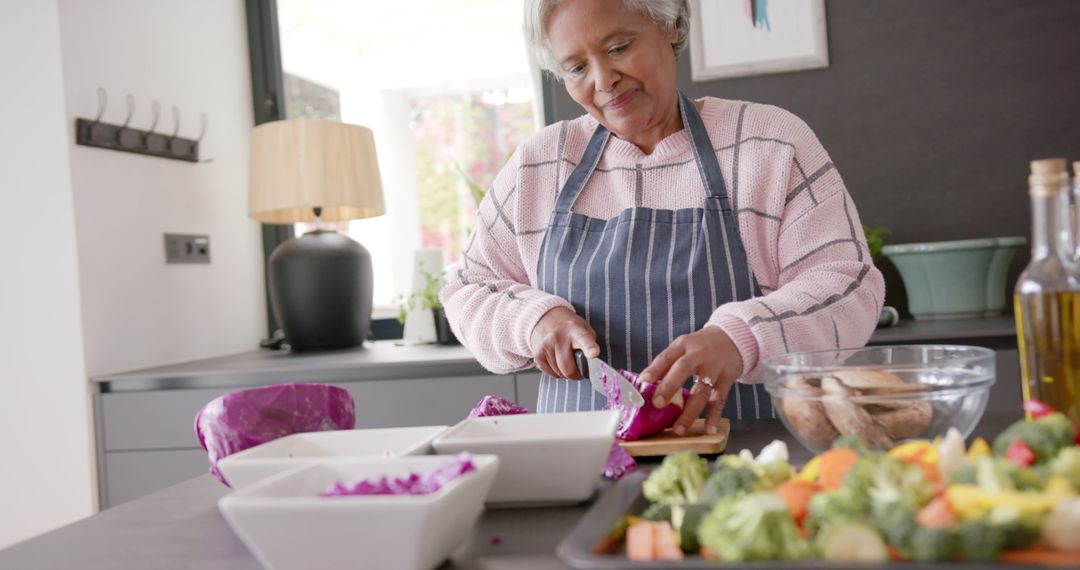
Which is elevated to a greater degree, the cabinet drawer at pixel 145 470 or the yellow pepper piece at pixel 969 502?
the yellow pepper piece at pixel 969 502

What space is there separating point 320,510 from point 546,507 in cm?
27

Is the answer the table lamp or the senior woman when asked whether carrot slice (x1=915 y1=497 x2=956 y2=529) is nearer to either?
the senior woman

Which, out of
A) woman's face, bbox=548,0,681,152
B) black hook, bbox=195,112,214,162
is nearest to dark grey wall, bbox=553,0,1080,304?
woman's face, bbox=548,0,681,152

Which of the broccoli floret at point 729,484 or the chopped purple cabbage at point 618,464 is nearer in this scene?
the broccoli floret at point 729,484

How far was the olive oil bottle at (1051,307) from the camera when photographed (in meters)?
0.77

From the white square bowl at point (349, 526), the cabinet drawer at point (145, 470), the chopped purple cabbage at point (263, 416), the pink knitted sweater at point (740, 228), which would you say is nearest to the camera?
the white square bowl at point (349, 526)

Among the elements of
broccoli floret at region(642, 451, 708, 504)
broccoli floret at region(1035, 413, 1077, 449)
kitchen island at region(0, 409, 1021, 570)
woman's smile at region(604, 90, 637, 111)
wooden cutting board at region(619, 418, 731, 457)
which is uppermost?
woman's smile at region(604, 90, 637, 111)

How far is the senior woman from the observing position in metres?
1.42

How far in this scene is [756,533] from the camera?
1.83ft

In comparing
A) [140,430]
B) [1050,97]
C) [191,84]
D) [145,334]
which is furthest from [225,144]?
[1050,97]

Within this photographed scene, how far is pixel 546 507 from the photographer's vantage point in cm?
85

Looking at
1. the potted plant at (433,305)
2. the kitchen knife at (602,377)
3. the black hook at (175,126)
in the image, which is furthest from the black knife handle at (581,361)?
the black hook at (175,126)

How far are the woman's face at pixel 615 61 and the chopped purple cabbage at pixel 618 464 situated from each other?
71 centimetres

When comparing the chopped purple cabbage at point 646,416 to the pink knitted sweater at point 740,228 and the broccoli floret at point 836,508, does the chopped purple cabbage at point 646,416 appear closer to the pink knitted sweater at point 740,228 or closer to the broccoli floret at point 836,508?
the pink knitted sweater at point 740,228
